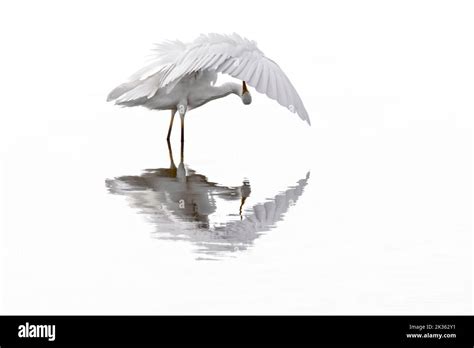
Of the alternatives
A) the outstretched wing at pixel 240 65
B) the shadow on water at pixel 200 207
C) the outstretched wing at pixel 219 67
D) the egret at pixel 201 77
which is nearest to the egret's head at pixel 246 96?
the egret at pixel 201 77

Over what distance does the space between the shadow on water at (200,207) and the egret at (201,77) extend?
1.25 m

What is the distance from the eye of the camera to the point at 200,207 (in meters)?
11.3

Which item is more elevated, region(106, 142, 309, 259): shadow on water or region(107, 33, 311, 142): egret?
region(107, 33, 311, 142): egret

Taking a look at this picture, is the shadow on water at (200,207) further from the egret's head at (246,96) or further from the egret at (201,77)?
the egret's head at (246,96)

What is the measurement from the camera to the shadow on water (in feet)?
32.6

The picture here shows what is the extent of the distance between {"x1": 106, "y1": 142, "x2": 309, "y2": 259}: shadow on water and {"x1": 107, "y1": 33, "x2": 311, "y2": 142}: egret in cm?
125

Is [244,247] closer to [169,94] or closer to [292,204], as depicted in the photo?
[292,204]

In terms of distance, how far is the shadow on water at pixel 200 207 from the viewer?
993 centimetres

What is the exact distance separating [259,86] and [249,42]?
1213mm

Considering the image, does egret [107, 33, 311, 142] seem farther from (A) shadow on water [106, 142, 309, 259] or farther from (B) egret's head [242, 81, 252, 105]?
(A) shadow on water [106, 142, 309, 259]

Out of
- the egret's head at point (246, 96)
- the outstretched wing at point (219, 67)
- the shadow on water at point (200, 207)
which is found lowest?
the shadow on water at point (200, 207)

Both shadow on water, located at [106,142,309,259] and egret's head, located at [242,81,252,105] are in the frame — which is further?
egret's head, located at [242,81,252,105]

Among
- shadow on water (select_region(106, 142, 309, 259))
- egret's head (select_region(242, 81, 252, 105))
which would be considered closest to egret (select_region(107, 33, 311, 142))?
egret's head (select_region(242, 81, 252, 105))

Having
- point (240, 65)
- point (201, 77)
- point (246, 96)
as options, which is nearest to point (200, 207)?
point (240, 65)
